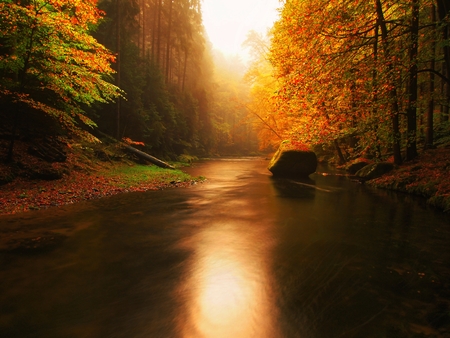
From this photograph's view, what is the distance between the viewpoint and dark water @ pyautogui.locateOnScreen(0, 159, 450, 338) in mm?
2650

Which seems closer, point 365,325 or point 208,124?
point 365,325

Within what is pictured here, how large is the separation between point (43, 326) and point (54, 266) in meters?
1.38

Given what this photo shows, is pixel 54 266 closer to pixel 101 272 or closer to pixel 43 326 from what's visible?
pixel 101 272

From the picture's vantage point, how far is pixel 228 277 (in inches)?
147

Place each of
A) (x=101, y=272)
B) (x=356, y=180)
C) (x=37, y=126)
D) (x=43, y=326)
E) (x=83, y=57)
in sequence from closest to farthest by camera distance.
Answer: (x=43, y=326) < (x=101, y=272) < (x=83, y=57) < (x=37, y=126) < (x=356, y=180)

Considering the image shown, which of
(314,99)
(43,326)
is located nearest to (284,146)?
(314,99)

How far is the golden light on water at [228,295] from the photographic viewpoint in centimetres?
265

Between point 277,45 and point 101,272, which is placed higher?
point 277,45

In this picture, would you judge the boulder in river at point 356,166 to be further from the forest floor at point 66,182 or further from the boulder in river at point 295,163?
the forest floor at point 66,182

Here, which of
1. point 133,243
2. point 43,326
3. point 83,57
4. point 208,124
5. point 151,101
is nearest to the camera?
point 43,326

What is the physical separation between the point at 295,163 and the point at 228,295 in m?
13.5

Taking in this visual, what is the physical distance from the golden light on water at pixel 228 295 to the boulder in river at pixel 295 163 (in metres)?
11.8

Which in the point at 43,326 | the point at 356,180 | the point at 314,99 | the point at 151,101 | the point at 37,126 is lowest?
the point at 43,326

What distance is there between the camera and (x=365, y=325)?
2.64 meters
